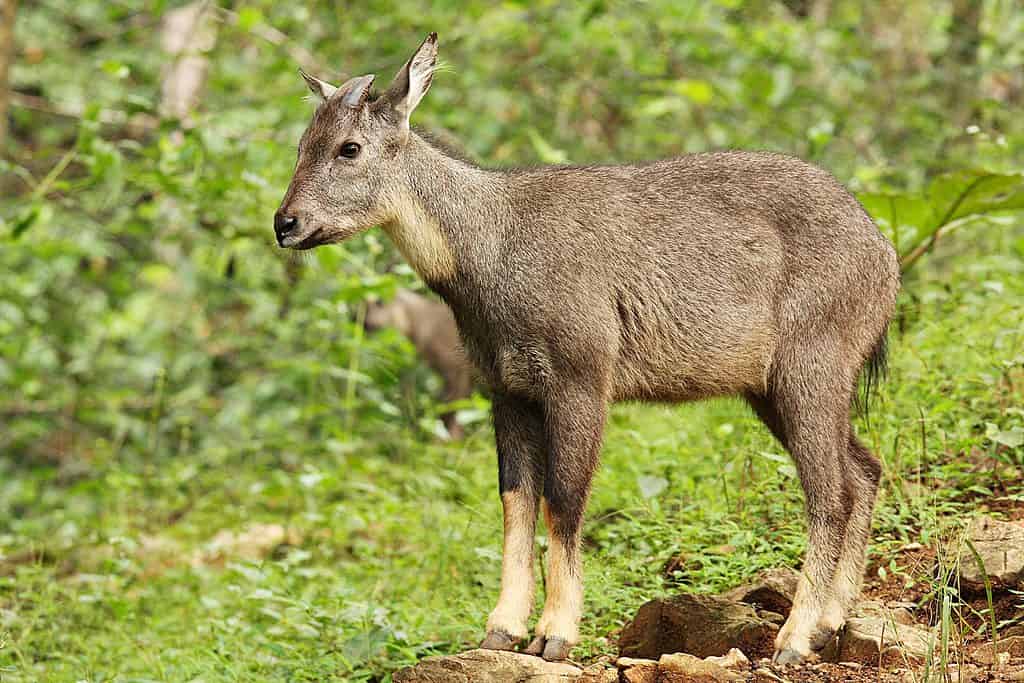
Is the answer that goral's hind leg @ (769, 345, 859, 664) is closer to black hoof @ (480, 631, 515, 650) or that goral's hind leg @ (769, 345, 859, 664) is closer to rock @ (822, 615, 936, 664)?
rock @ (822, 615, 936, 664)

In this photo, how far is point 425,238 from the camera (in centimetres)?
542

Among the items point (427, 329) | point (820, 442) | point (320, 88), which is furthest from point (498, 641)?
point (427, 329)

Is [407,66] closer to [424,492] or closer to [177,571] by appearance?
[424,492]

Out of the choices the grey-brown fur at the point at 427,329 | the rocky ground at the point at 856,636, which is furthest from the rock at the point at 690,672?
the grey-brown fur at the point at 427,329

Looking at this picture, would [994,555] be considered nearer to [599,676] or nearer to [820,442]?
[820,442]

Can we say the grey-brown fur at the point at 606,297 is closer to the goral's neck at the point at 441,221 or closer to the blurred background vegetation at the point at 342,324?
the goral's neck at the point at 441,221

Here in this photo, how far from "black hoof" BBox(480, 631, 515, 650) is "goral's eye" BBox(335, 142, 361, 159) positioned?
2.23 metres

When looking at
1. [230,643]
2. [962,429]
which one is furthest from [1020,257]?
[230,643]

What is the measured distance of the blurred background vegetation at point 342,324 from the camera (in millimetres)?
6527

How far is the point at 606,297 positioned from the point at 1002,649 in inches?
87.4

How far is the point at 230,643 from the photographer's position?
6.40m

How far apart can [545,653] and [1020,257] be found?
601 cm

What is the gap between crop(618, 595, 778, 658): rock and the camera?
5.19 m

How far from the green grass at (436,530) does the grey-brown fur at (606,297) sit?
63cm
